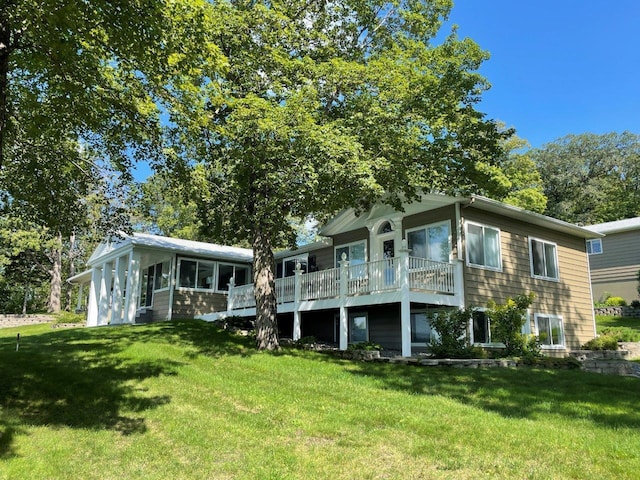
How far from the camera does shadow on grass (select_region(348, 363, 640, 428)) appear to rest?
7070 millimetres

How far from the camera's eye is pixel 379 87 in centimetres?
1230

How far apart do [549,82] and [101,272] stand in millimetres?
26440

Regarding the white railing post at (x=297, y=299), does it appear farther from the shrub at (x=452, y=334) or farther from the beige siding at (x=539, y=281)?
the beige siding at (x=539, y=281)

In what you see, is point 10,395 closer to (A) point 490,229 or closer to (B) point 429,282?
(B) point 429,282

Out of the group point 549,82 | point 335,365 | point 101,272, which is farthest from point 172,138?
point 549,82

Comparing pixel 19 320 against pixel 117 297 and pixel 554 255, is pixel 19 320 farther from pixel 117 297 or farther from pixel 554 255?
pixel 554 255

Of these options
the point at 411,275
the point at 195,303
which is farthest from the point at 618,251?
the point at 195,303

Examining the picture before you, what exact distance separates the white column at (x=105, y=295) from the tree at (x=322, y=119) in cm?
1166

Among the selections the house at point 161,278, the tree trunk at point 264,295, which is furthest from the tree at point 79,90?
the house at point 161,278

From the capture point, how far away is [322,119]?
12.3 m

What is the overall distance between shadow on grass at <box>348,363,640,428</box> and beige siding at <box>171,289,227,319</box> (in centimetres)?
1228

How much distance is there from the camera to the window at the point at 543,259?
16.4m

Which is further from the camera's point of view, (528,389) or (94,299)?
(94,299)

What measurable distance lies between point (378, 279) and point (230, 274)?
11504 mm
